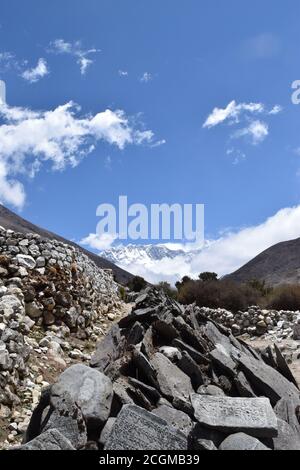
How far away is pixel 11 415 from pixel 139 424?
9.19 feet

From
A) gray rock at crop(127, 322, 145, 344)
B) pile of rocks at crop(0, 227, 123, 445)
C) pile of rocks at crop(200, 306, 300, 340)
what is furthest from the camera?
pile of rocks at crop(200, 306, 300, 340)

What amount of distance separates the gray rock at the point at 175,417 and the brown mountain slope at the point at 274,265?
186 feet

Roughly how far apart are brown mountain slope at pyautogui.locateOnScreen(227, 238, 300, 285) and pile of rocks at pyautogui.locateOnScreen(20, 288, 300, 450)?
53897 mm

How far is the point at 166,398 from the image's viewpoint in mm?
7672

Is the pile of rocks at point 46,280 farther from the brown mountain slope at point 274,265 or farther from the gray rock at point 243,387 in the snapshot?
the brown mountain slope at point 274,265

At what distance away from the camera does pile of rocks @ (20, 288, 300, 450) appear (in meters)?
5.85

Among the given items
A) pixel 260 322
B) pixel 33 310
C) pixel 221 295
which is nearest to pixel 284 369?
pixel 33 310

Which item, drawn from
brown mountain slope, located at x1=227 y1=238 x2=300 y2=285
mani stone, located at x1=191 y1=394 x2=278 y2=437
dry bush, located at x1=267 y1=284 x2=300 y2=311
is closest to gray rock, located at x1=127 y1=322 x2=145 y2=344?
mani stone, located at x1=191 y1=394 x2=278 y2=437

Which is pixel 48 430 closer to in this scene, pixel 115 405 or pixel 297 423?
pixel 115 405

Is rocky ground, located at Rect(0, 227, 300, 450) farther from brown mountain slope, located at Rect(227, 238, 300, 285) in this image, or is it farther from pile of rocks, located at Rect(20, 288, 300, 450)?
brown mountain slope, located at Rect(227, 238, 300, 285)

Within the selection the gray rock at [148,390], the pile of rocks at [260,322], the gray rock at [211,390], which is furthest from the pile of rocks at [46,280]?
the pile of rocks at [260,322]

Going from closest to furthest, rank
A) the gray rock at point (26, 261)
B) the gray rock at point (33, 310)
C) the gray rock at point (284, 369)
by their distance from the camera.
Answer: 1. the gray rock at point (284, 369)
2. the gray rock at point (33, 310)
3. the gray rock at point (26, 261)

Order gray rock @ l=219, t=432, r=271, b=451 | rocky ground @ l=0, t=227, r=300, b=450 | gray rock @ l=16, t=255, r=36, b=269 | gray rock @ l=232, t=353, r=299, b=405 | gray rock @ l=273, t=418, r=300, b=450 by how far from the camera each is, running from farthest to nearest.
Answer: gray rock @ l=16, t=255, r=36, b=269
gray rock @ l=232, t=353, r=299, b=405
gray rock @ l=273, t=418, r=300, b=450
rocky ground @ l=0, t=227, r=300, b=450
gray rock @ l=219, t=432, r=271, b=451

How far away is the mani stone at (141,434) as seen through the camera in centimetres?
570
